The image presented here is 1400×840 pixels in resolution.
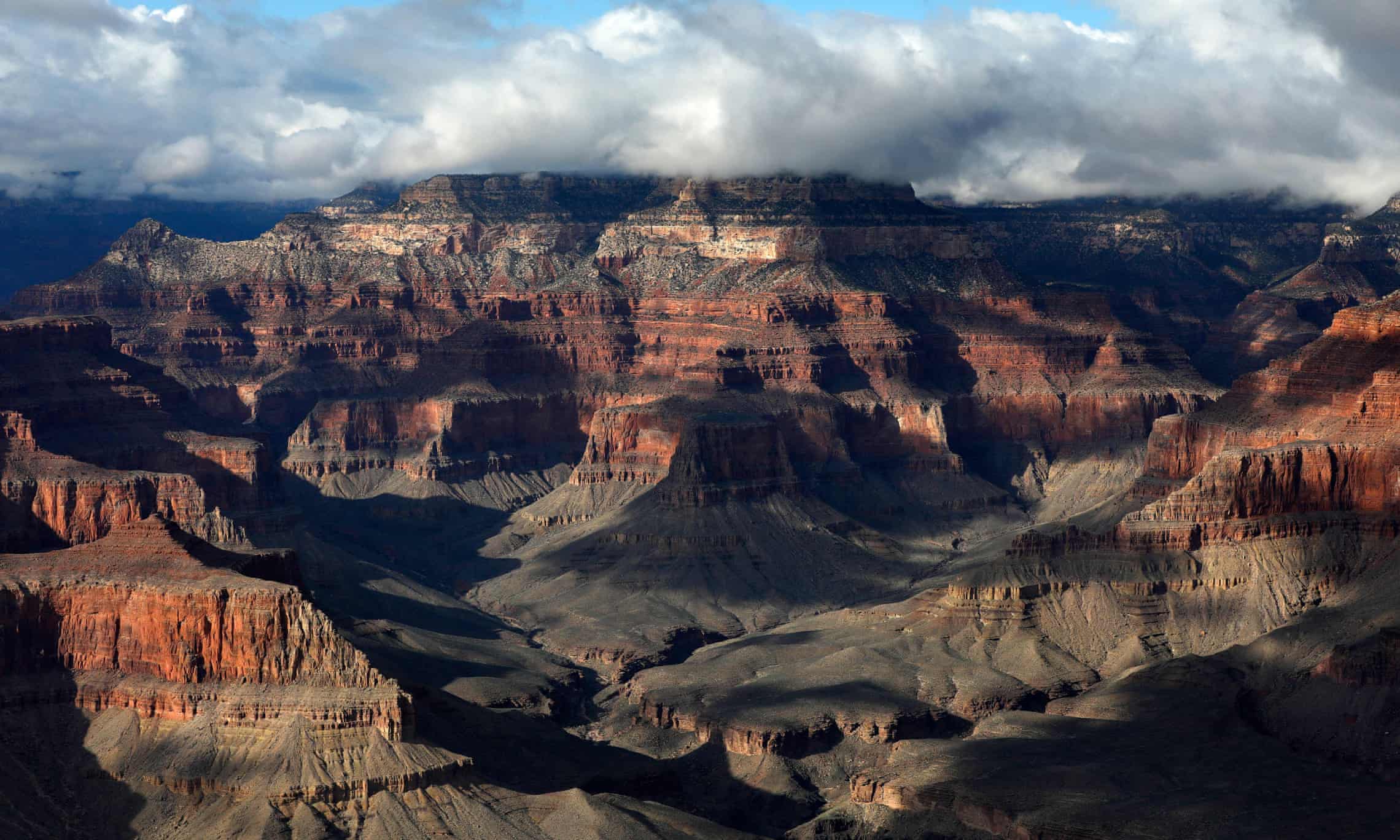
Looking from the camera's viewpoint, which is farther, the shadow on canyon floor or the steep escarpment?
the steep escarpment

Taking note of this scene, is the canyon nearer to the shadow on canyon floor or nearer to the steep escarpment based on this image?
the shadow on canyon floor

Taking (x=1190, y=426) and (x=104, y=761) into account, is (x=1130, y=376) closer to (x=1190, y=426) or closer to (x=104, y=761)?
(x=1190, y=426)

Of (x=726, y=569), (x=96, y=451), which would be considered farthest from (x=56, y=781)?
(x=726, y=569)

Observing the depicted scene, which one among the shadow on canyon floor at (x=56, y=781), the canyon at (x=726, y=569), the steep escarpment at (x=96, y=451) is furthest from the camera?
the steep escarpment at (x=96, y=451)

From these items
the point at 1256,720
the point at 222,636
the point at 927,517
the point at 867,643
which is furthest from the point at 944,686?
the point at 927,517

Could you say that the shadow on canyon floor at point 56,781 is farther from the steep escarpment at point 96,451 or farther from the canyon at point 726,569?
the steep escarpment at point 96,451

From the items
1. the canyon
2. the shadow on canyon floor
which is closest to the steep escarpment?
the canyon

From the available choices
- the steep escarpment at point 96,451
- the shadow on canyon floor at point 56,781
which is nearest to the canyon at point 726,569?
the shadow on canyon floor at point 56,781

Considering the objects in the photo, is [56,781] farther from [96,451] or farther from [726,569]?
[726,569]
